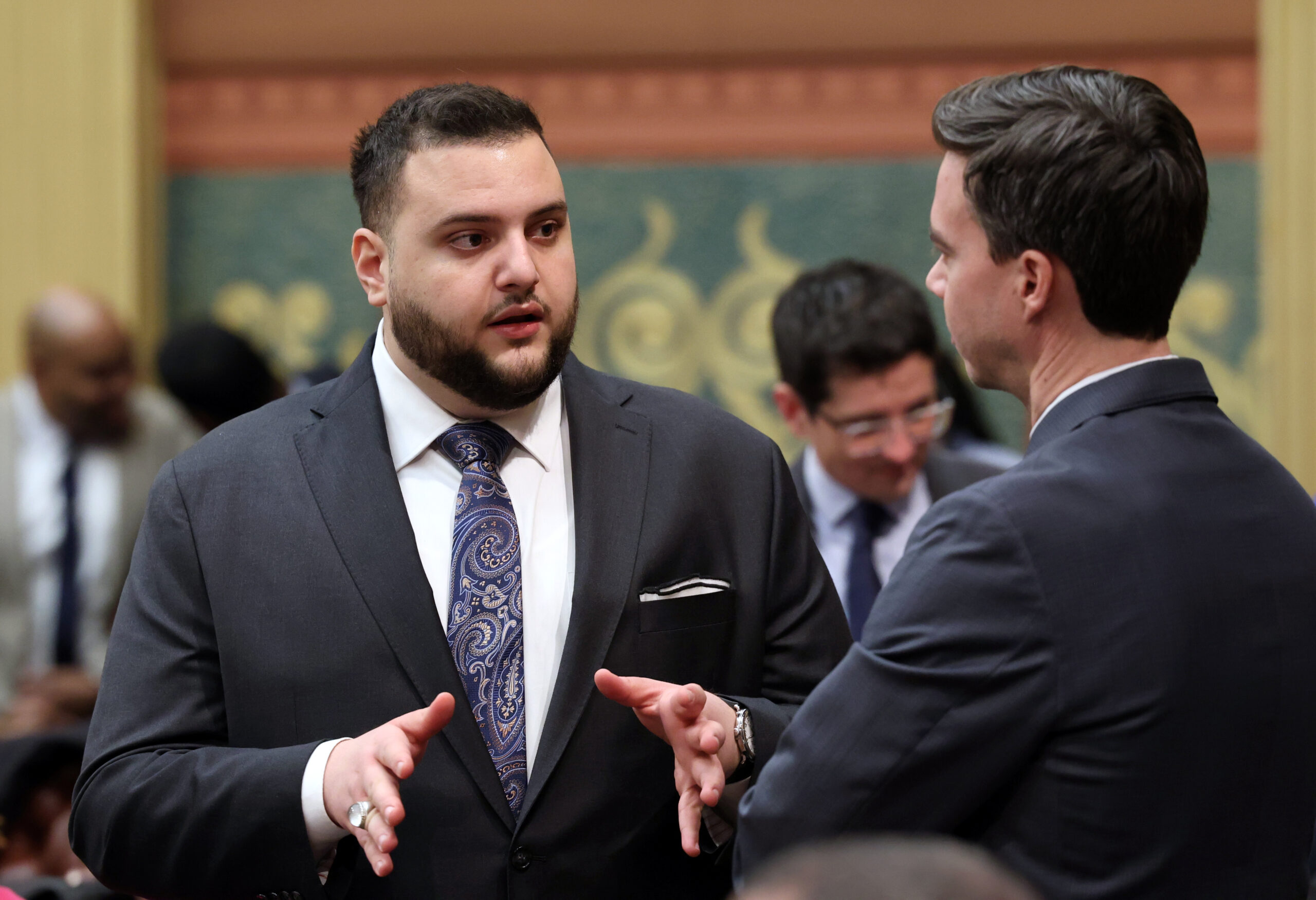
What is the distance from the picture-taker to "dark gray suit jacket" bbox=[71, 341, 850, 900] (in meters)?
1.58

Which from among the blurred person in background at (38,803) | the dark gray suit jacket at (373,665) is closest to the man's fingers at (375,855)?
the dark gray suit jacket at (373,665)

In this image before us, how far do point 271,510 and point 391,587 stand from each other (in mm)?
169

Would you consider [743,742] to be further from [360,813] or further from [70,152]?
[70,152]

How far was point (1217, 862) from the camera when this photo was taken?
130 centimetres

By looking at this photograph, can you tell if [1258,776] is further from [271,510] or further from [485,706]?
[271,510]

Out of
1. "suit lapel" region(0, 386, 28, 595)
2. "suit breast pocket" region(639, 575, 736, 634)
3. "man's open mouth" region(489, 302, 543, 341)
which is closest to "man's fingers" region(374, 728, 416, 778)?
"suit breast pocket" region(639, 575, 736, 634)

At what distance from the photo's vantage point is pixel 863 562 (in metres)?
2.65

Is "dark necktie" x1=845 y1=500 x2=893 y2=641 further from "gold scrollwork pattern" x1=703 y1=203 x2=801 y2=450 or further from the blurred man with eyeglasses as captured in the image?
"gold scrollwork pattern" x1=703 y1=203 x2=801 y2=450

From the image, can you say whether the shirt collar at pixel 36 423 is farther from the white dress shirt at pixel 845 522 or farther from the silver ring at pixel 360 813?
the silver ring at pixel 360 813

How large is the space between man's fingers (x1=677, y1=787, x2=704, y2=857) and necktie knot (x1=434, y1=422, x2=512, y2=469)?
0.46 metres

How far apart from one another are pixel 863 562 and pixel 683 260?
1.81 m

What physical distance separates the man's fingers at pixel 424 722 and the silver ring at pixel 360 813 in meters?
0.07

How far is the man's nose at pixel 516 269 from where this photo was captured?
1649 mm

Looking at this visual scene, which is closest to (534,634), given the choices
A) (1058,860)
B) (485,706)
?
(485,706)
